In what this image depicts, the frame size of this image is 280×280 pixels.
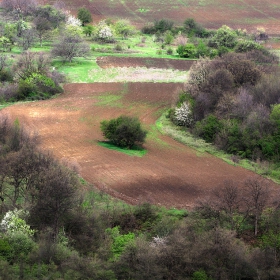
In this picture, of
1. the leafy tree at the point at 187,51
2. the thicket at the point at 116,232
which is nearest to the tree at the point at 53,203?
the thicket at the point at 116,232

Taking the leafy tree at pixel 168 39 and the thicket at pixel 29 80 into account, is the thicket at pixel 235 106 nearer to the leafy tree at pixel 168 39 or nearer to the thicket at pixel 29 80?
the thicket at pixel 29 80

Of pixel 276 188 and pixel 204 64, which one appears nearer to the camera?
pixel 276 188

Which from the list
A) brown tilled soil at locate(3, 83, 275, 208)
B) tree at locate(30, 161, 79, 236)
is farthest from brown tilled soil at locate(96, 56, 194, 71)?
tree at locate(30, 161, 79, 236)

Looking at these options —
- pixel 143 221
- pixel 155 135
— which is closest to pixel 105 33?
pixel 155 135

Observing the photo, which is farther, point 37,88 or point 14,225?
point 37,88

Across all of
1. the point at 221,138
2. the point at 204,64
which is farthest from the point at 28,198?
the point at 204,64

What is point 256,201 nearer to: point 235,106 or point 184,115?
point 235,106

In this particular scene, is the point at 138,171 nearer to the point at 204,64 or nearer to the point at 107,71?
the point at 204,64

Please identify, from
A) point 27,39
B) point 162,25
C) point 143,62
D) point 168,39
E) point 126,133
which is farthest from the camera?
point 162,25
